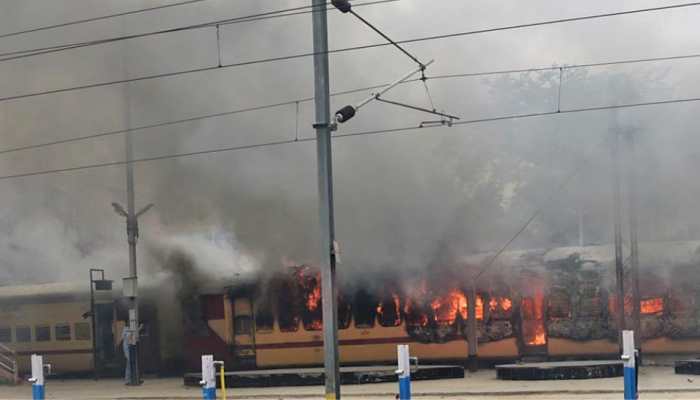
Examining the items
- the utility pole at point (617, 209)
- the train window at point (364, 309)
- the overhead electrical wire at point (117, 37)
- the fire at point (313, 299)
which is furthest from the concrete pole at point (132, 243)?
the utility pole at point (617, 209)

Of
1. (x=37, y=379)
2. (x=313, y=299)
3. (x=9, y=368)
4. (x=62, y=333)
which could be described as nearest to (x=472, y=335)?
(x=313, y=299)

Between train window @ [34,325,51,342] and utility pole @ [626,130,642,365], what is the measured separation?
44.3 feet

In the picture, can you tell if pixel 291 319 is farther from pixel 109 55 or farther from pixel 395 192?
pixel 109 55

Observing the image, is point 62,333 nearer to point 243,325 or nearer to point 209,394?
point 243,325

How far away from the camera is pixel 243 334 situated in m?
19.7

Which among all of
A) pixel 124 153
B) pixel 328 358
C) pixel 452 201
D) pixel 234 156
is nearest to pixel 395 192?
pixel 452 201

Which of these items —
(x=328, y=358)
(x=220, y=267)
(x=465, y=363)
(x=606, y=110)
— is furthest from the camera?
(x=220, y=267)

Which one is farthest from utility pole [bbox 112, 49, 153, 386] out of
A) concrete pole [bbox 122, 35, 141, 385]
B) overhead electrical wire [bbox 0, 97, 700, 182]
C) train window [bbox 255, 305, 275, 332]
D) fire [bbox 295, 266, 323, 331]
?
fire [bbox 295, 266, 323, 331]

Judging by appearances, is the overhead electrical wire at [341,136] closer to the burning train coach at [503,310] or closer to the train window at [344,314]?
the burning train coach at [503,310]

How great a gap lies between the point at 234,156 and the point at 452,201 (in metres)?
4.68

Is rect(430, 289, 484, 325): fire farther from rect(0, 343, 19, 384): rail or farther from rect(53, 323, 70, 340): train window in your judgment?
rect(0, 343, 19, 384): rail

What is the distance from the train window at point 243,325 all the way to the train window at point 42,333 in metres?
5.08

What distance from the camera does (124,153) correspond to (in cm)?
1936

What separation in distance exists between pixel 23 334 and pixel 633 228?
47.6 feet
